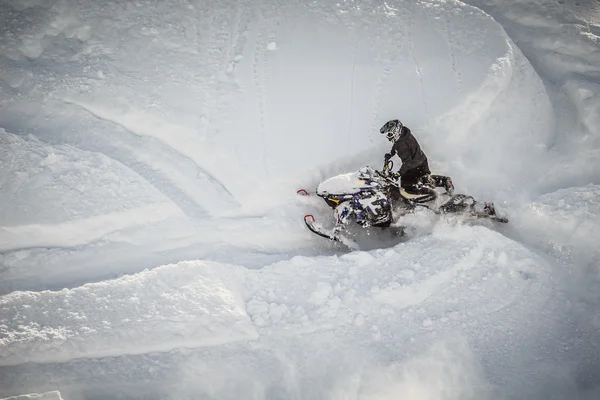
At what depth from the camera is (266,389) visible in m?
3.59

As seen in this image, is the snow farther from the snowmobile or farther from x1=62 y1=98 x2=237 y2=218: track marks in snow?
the snowmobile

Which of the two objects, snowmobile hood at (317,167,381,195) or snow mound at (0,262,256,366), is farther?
snowmobile hood at (317,167,381,195)

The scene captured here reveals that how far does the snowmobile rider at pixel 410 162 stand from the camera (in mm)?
5387

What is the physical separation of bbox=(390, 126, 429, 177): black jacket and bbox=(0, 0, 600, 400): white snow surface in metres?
0.73

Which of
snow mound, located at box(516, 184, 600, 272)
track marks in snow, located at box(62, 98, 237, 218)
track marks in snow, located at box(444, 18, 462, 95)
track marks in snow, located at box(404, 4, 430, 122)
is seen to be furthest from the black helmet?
track marks in snow, located at box(62, 98, 237, 218)

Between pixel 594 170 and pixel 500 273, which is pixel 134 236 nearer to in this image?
pixel 500 273

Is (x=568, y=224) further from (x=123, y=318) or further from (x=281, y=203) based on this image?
(x=123, y=318)

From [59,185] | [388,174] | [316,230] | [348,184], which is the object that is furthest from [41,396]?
[388,174]

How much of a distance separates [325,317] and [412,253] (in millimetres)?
1548

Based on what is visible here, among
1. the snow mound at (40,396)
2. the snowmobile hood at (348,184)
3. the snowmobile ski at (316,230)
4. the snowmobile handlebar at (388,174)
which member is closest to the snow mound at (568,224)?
the snowmobile handlebar at (388,174)

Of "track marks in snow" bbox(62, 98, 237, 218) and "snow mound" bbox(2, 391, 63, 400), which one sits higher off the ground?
"track marks in snow" bbox(62, 98, 237, 218)

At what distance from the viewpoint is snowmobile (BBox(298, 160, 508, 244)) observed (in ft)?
17.3

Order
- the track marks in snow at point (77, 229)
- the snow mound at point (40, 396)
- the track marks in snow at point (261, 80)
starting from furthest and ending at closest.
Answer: the track marks in snow at point (261, 80), the track marks in snow at point (77, 229), the snow mound at point (40, 396)

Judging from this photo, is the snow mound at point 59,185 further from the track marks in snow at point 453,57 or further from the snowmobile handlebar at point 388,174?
the track marks in snow at point 453,57
